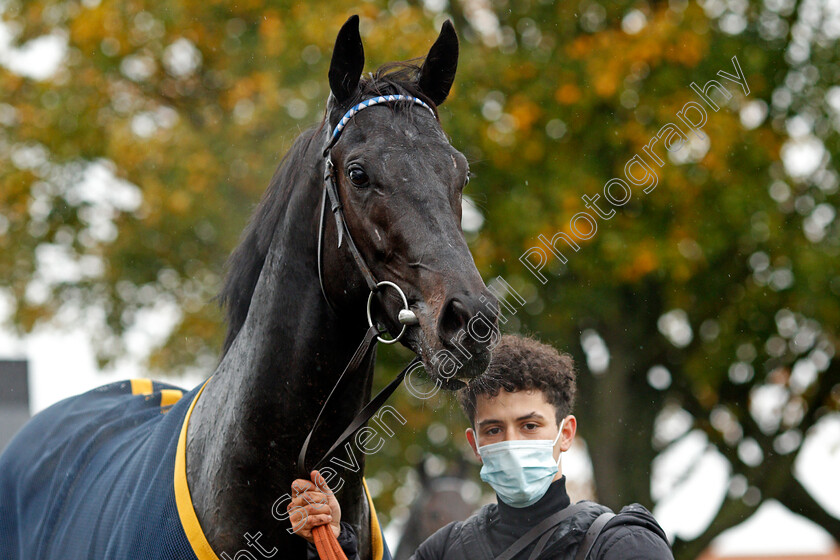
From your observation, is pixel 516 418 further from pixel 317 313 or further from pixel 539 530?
pixel 317 313

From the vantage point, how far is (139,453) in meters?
3.36

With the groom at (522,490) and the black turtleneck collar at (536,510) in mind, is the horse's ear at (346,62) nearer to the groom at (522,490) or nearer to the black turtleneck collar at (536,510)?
the groom at (522,490)

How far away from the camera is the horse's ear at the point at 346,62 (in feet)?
9.35

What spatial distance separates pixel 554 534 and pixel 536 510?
0.50ft

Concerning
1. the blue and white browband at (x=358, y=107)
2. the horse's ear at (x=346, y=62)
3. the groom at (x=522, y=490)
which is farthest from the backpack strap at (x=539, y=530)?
the horse's ear at (x=346, y=62)

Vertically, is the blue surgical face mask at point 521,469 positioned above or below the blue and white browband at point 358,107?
below

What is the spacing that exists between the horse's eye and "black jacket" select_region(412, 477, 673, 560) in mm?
1141

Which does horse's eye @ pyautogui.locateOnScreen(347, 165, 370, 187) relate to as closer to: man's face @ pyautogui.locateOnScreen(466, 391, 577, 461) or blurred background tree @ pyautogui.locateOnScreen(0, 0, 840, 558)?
man's face @ pyautogui.locateOnScreen(466, 391, 577, 461)

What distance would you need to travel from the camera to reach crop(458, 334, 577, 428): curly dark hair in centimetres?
300

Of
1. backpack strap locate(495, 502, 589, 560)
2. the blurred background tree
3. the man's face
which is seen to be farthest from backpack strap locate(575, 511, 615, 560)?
the blurred background tree

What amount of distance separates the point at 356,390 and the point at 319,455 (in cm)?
22

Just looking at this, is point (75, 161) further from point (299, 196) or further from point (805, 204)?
point (299, 196)

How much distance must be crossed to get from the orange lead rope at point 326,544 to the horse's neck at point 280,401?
14cm

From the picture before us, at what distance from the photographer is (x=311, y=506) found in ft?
8.96
